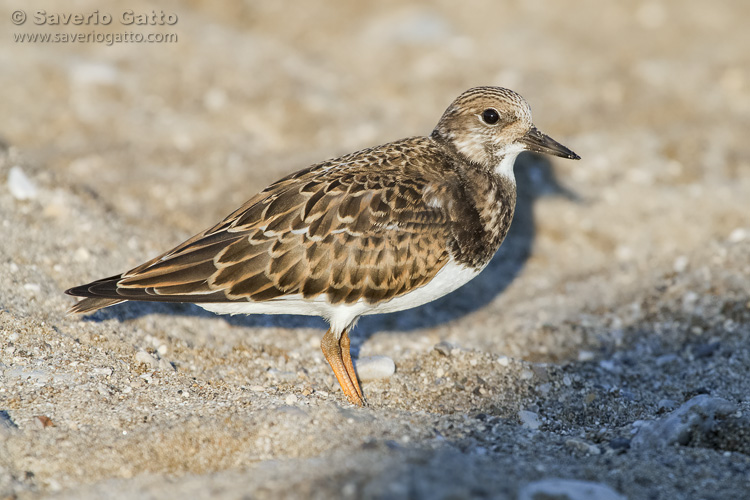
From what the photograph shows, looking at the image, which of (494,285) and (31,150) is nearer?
(494,285)

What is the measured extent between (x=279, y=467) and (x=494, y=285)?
386 centimetres

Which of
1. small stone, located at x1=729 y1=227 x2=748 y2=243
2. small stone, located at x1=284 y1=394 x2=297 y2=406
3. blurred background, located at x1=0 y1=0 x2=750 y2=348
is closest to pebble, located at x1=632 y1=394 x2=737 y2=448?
small stone, located at x1=284 y1=394 x2=297 y2=406

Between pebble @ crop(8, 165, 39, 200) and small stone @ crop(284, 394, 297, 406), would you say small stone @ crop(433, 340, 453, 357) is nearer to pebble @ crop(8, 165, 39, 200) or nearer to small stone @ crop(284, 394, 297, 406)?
small stone @ crop(284, 394, 297, 406)

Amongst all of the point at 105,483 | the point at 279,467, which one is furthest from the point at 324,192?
the point at 105,483

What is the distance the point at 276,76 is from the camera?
936 centimetres

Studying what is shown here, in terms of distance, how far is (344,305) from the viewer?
477cm

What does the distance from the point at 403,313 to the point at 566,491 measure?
3.36m

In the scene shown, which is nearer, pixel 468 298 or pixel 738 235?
pixel 468 298

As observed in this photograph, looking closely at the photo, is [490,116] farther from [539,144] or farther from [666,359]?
[666,359]

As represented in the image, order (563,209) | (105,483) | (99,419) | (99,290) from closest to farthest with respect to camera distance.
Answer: (105,483), (99,419), (99,290), (563,209)

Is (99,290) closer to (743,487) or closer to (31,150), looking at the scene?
(743,487)

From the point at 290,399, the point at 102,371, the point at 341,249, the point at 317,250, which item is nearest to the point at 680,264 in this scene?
the point at 341,249

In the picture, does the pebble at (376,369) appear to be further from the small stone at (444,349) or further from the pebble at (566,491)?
the pebble at (566,491)

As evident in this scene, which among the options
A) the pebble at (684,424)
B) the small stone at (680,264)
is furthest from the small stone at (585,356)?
the pebble at (684,424)
